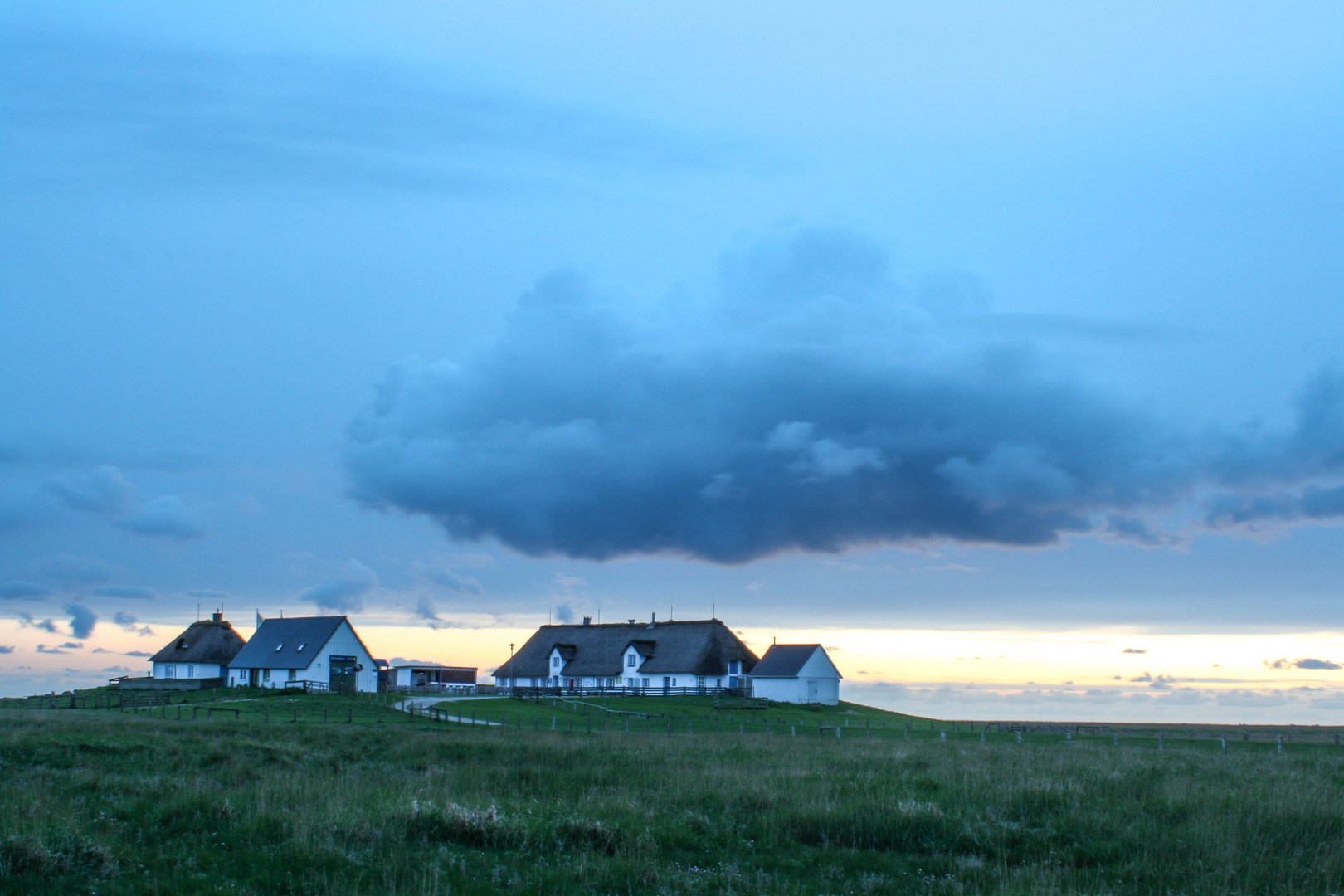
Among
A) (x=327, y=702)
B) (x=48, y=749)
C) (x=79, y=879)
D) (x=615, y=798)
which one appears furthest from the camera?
(x=327, y=702)

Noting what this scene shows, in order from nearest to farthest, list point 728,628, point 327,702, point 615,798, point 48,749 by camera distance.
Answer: point 615,798, point 48,749, point 327,702, point 728,628

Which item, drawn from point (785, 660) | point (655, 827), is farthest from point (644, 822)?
point (785, 660)

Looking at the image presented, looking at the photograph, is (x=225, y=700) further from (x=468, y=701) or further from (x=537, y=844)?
(x=537, y=844)

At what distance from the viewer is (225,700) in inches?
2554

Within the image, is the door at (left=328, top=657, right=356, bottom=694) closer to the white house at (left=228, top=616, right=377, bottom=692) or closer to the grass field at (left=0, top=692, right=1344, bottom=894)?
the white house at (left=228, top=616, right=377, bottom=692)

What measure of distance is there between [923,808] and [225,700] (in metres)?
57.4

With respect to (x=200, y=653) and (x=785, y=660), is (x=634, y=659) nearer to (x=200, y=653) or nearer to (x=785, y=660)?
(x=785, y=660)

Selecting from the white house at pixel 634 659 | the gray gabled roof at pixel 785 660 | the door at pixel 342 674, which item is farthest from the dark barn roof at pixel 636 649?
the door at pixel 342 674

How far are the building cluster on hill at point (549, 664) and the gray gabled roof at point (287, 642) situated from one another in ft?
0.31

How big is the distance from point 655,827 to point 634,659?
238ft

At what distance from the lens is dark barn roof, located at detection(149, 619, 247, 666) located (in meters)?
90.9

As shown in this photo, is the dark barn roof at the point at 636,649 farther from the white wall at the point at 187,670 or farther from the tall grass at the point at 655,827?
the tall grass at the point at 655,827

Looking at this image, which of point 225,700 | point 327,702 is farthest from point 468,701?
point 225,700

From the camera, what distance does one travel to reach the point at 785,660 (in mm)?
81312
